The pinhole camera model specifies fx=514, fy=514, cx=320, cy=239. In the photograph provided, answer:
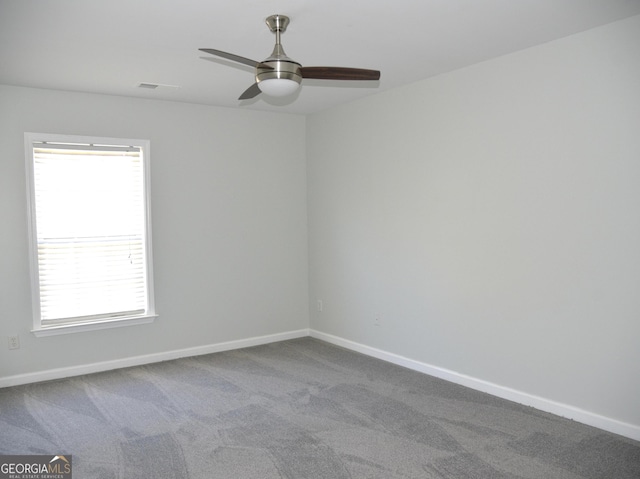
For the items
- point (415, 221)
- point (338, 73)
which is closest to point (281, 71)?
point (338, 73)

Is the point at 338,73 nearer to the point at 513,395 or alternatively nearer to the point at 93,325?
the point at 513,395

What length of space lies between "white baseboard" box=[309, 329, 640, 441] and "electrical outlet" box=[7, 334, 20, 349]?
10.2 feet

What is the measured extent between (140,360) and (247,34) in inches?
130

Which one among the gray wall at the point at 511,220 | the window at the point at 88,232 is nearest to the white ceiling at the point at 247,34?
the gray wall at the point at 511,220

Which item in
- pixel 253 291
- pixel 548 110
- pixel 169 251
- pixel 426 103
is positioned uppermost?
pixel 426 103

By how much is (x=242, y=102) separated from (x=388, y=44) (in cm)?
211

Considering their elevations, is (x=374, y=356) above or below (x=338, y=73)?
below

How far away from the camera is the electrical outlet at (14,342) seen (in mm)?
4422

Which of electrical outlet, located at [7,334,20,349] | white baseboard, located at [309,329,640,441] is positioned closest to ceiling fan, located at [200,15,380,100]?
white baseboard, located at [309,329,640,441]

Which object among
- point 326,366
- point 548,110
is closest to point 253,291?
point 326,366

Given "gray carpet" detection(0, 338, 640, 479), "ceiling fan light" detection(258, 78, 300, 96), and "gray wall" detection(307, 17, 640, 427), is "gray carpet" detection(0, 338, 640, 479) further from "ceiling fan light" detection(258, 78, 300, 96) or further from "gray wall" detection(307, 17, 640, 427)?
"ceiling fan light" detection(258, 78, 300, 96)

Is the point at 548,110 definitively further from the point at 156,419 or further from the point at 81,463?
the point at 81,463

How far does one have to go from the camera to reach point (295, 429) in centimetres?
348

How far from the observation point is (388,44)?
3512mm
